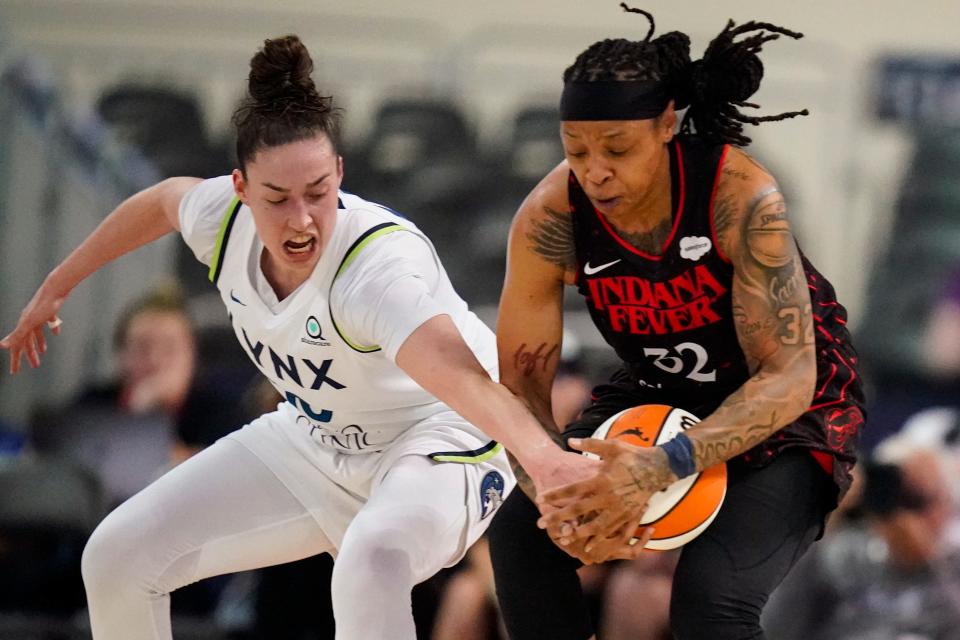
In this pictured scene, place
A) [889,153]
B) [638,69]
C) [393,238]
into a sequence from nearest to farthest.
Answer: [638,69]
[393,238]
[889,153]

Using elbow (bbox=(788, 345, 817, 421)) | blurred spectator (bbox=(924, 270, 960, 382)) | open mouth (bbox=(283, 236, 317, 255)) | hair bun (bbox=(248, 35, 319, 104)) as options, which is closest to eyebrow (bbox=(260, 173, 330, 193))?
open mouth (bbox=(283, 236, 317, 255))

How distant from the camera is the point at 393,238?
138 inches

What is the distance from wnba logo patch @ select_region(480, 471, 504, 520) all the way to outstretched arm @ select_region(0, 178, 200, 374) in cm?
109

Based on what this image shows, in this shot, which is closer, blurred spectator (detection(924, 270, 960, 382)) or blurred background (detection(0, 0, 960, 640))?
blurred background (detection(0, 0, 960, 640))

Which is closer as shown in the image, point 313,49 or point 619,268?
point 619,268

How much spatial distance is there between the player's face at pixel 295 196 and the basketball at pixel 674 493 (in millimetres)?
836

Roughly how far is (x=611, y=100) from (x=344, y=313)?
2.67 feet

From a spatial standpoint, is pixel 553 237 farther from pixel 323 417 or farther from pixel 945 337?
pixel 945 337

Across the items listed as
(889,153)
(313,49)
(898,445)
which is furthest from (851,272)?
(313,49)

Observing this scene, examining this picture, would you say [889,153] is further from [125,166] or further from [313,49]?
[125,166]

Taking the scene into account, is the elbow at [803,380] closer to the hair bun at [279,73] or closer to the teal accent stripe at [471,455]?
the teal accent stripe at [471,455]

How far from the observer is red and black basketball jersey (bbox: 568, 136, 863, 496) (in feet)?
10.5

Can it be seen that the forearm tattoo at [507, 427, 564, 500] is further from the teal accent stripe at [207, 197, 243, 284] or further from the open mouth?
the teal accent stripe at [207, 197, 243, 284]

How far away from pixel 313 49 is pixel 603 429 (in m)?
5.31
